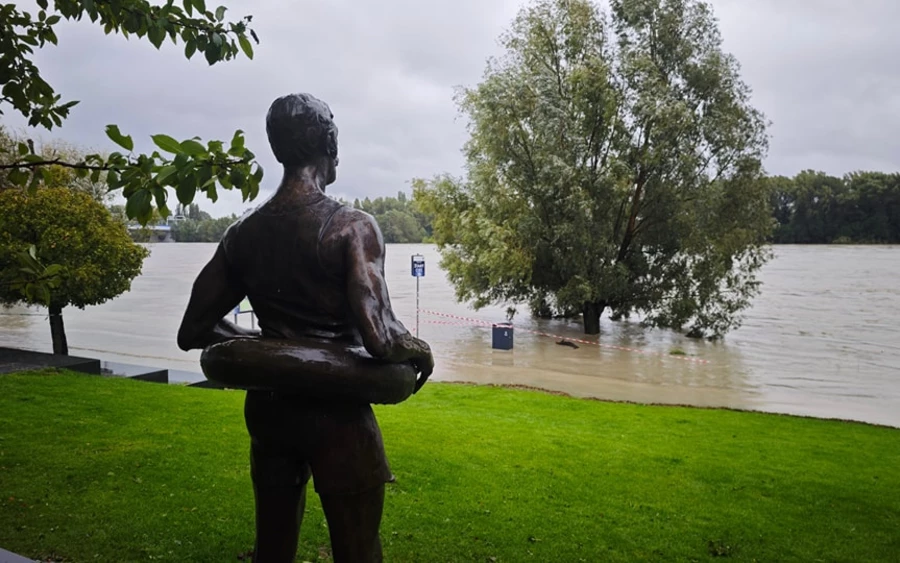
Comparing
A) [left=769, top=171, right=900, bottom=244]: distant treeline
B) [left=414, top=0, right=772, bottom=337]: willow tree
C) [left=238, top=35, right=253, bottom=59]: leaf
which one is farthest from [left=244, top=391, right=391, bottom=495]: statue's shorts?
[left=769, top=171, right=900, bottom=244]: distant treeline

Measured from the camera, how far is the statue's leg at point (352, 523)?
265 centimetres

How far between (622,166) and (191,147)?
883 inches

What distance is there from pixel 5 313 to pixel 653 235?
1190 inches

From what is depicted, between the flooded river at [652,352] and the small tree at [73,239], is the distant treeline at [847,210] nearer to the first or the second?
the flooded river at [652,352]

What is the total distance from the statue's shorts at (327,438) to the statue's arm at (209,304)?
364 millimetres

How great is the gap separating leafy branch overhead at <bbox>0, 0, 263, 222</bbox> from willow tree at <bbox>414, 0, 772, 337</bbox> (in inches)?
793

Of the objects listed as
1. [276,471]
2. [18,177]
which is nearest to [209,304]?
[276,471]

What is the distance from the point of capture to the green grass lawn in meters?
5.43

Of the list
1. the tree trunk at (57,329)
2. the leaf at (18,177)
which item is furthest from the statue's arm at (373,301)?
the tree trunk at (57,329)

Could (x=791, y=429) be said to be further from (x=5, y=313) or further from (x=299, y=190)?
(x=5, y=313)

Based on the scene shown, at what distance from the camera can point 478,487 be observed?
685cm

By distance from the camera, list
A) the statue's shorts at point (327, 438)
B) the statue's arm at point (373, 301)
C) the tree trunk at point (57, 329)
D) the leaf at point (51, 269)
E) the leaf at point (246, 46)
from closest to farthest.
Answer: the statue's arm at point (373, 301) < the statue's shorts at point (327, 438) < the leaf at point (51, 269) < the leaf at point (246, 46) < the tree trunk at point (57, 329)

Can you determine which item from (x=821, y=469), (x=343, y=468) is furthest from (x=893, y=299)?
(x=343, y=468)

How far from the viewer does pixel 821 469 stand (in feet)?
27.1
